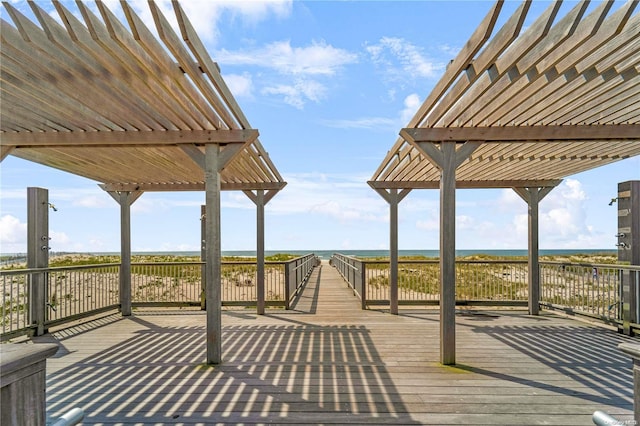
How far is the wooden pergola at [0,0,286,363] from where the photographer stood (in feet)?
7.52

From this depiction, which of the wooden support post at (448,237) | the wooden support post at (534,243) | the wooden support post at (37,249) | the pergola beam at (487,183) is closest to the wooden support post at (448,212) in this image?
the wooden support post at (448,237)

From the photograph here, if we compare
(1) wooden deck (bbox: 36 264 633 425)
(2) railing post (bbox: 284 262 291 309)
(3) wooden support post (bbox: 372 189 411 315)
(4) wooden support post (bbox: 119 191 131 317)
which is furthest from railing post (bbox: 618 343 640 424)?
(4) wooden support post (bbox: 119 191 131 317)

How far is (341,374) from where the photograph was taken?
361 cm

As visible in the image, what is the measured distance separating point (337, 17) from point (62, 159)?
433cm

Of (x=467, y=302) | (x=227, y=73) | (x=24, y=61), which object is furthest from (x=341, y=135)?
(x=24, y=61)

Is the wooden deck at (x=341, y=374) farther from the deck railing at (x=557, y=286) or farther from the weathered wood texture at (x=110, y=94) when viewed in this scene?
the weathered wood texture at (x=110, y=94)

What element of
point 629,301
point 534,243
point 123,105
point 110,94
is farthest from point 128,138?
point 629,301

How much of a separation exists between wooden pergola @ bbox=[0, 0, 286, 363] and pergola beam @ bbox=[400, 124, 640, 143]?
6.46 ft

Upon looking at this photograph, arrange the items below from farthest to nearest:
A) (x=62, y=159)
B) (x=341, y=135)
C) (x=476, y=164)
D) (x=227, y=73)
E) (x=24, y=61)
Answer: (x=341, y=135) → (x=476, y=164) → (x=62, y=159) → (x=227, y=73) → (x=24, y=61)

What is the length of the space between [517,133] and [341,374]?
333cm

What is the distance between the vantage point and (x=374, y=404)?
2.96 m

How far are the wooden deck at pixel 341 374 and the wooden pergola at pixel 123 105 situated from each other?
31.9 inches

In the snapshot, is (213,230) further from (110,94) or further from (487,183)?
(487,183)

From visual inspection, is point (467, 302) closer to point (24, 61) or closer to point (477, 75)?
point (477, 75)
